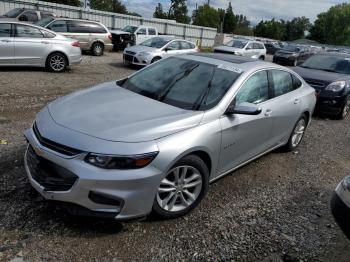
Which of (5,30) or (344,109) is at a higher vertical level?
(5,30)

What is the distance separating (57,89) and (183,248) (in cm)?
688

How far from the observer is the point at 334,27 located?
9762 cm

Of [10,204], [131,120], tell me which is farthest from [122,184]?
[10,204]

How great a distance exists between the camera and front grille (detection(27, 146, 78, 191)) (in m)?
2.98

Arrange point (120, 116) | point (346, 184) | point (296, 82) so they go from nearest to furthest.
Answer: point (346, 184) < point (120, 116) < point (296, 82)

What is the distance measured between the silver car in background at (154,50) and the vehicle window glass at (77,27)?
314cm

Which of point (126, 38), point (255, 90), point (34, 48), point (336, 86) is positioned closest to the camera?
point (255, 90)

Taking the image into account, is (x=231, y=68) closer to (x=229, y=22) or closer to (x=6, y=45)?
(x=6, y=45)

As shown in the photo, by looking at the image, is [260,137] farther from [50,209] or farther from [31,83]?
[31,83]

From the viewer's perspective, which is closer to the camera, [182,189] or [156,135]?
[156,135]

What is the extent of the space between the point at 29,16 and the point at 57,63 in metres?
9.94

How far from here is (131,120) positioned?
3369 millimetres

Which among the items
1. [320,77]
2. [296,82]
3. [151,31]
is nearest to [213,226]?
[296,82]

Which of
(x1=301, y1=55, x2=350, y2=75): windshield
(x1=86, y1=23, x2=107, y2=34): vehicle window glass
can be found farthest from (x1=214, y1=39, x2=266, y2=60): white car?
(x1=301, y1=55, x2=350, y2=75): windshield
